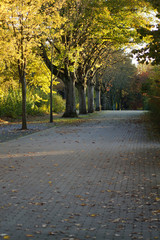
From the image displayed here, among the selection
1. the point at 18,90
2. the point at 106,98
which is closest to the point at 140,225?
the point at 18,90

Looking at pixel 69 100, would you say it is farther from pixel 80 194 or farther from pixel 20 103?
pixel 80 194

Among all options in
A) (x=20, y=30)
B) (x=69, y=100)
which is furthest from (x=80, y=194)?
(x=69, y=100)

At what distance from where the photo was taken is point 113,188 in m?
7.91

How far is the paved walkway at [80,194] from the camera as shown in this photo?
5.40m

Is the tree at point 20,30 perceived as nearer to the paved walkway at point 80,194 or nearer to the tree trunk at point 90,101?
the paved walkway at point 80,194

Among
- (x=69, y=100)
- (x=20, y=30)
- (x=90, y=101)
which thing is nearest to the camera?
(x=20, y=30)

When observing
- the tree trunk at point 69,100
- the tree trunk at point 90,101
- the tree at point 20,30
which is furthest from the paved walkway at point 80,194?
the tree trunk at point 90,101

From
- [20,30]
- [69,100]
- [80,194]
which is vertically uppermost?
[20,30]

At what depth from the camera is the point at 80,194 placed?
7438 millimetres

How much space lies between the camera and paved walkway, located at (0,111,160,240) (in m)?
5.40

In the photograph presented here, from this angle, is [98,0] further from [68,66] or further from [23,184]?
[23,184]

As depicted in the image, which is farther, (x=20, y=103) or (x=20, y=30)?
(x=20, y=103)

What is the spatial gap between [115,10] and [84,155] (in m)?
21.2

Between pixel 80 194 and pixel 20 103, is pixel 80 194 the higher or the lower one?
the lower one
